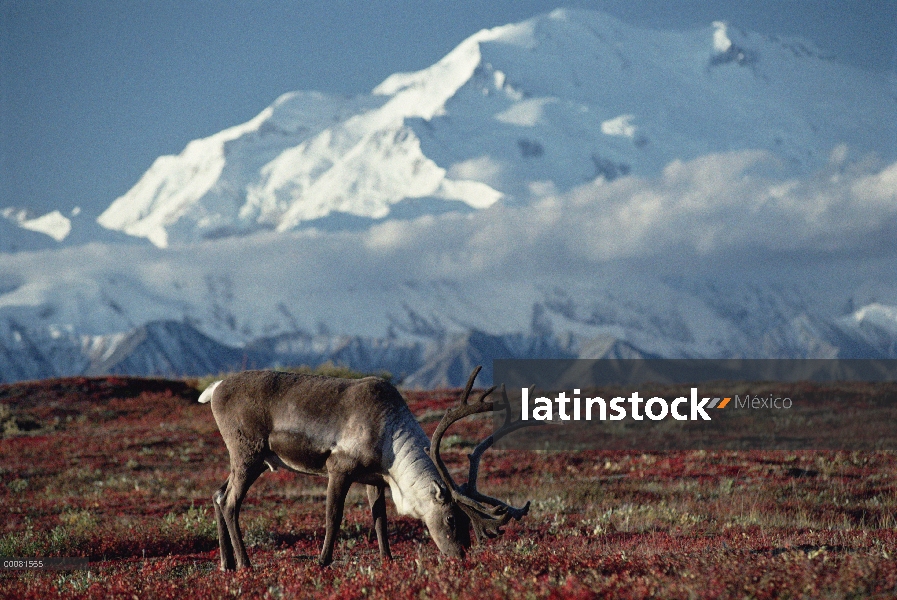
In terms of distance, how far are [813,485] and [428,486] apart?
11.9 metres

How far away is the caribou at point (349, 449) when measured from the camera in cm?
1245

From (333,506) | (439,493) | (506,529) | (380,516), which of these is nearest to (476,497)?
(439,493)

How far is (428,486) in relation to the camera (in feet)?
41.1

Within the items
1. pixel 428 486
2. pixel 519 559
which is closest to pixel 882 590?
pixel 519 559

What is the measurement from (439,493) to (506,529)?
4.89m

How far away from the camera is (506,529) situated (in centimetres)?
1697

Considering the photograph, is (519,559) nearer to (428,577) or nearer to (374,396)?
(428,577)

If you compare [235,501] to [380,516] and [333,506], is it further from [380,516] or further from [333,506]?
[380,516]

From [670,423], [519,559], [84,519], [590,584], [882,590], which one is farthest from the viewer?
[670,423]

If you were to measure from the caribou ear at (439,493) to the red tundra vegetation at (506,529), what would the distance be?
75 cm

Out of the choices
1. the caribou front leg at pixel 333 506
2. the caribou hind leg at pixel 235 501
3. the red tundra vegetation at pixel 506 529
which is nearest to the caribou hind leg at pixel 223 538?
the caribou hind leg at pixel 235 501

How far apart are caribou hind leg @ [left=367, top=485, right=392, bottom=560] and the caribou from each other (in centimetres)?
1

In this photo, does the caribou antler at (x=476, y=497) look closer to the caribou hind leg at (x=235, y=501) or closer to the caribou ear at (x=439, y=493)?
the caribou ear at (x=439, y=493)

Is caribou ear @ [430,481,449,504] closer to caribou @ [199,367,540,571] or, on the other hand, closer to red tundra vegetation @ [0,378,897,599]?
caribou @ [199,367,540,571]
